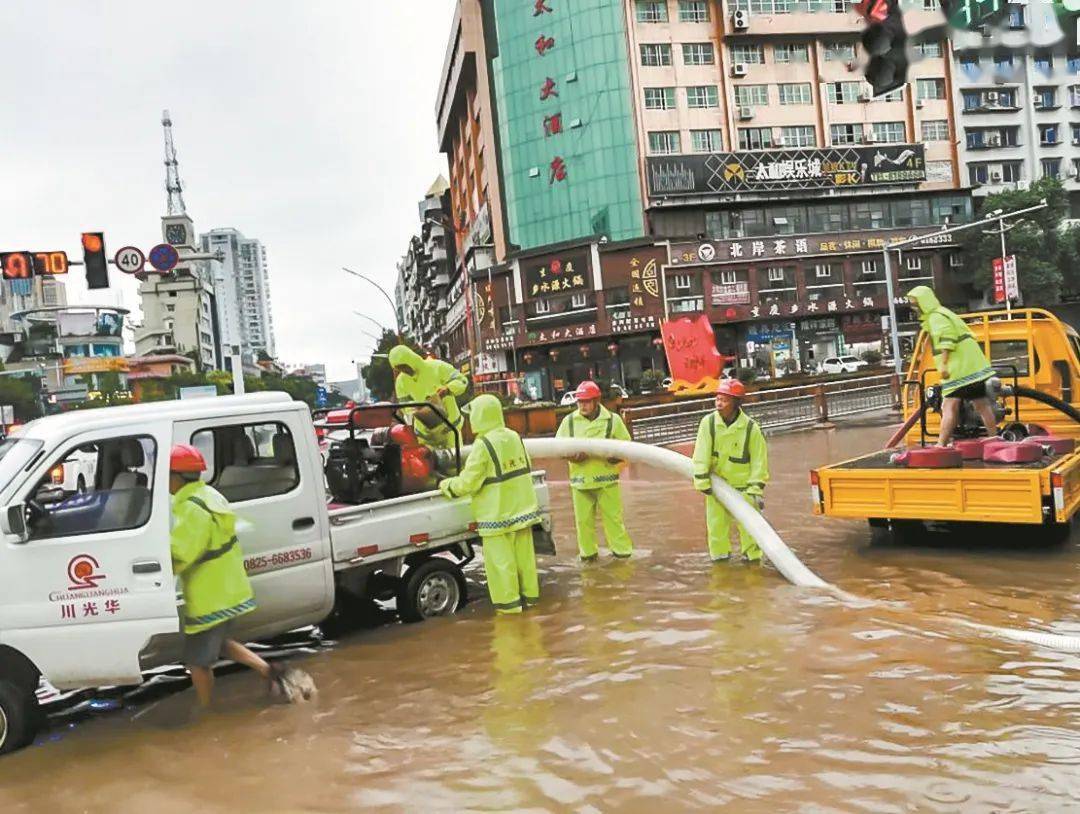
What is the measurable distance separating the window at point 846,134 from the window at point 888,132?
131 centimetres

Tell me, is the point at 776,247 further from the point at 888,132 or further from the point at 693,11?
the point at 693,11

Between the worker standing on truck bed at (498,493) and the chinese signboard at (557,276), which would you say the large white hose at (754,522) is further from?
the chinese signboard at (557,276)

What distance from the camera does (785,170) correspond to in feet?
168

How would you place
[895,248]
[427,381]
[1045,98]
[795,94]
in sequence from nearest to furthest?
[427,381] → [895,248] → [795,94] → [1045,98]

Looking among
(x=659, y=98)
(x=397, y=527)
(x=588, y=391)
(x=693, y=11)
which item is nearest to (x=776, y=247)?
(x=659, y=98)

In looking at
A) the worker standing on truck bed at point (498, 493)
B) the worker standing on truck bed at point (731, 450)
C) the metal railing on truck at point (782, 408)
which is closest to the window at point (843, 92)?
the metal railing on truck at point (782, 408)

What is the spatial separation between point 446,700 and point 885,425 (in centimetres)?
1880

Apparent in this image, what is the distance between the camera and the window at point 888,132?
181 feet

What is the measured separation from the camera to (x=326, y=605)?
627 centimetres

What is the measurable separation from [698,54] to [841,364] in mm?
20435

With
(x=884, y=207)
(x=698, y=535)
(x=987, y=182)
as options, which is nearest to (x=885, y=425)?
(x=698, y=535)

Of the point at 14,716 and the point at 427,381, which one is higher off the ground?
the point at 427,381

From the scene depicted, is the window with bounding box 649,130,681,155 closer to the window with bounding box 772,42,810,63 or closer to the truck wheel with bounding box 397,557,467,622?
the window with bounding box 772,42,810,63

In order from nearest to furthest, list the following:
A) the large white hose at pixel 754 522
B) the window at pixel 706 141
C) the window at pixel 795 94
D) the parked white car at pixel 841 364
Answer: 1. the large white hose at pixel 754 522
2. the parked white car at pixel 841 364
3. the window at pixel 706 141
4. the window at pixel 795 94
